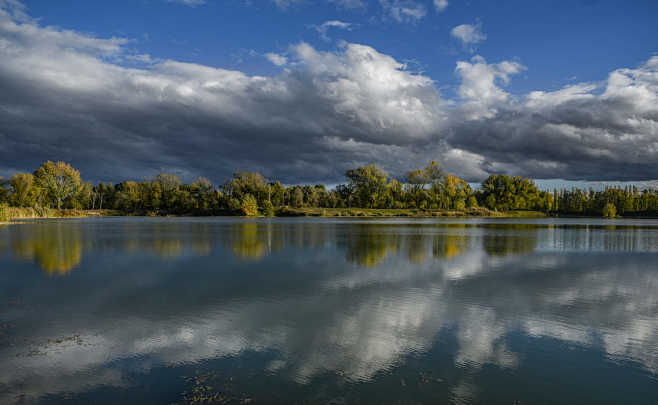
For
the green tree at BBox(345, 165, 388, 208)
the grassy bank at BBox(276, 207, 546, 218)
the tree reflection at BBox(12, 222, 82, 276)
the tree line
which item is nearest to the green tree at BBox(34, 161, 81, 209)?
the tree line

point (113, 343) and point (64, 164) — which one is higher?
point (64, 164)

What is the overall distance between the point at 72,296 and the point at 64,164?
3946 inches

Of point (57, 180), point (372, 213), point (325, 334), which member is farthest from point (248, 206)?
point (325, 334)

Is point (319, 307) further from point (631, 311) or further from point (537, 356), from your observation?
point (631, 311)

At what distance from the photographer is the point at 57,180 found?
92.9 meters

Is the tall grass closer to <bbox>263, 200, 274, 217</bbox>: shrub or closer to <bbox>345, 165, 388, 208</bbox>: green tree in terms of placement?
<bbox>263, 200, 274, 217</bbox>: shrub

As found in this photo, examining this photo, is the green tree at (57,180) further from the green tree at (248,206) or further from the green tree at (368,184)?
the green tree at (368,184)

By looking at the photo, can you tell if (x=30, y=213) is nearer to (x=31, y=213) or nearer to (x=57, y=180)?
(x=31, y=213)

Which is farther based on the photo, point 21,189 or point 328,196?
point 328,196

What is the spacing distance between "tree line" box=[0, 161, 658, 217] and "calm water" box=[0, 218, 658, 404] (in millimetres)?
92298

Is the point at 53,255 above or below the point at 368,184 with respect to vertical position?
below

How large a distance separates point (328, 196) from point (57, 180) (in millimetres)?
75105

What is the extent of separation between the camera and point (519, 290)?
12.2 metres

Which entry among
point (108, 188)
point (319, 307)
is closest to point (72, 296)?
point (319, 307)
